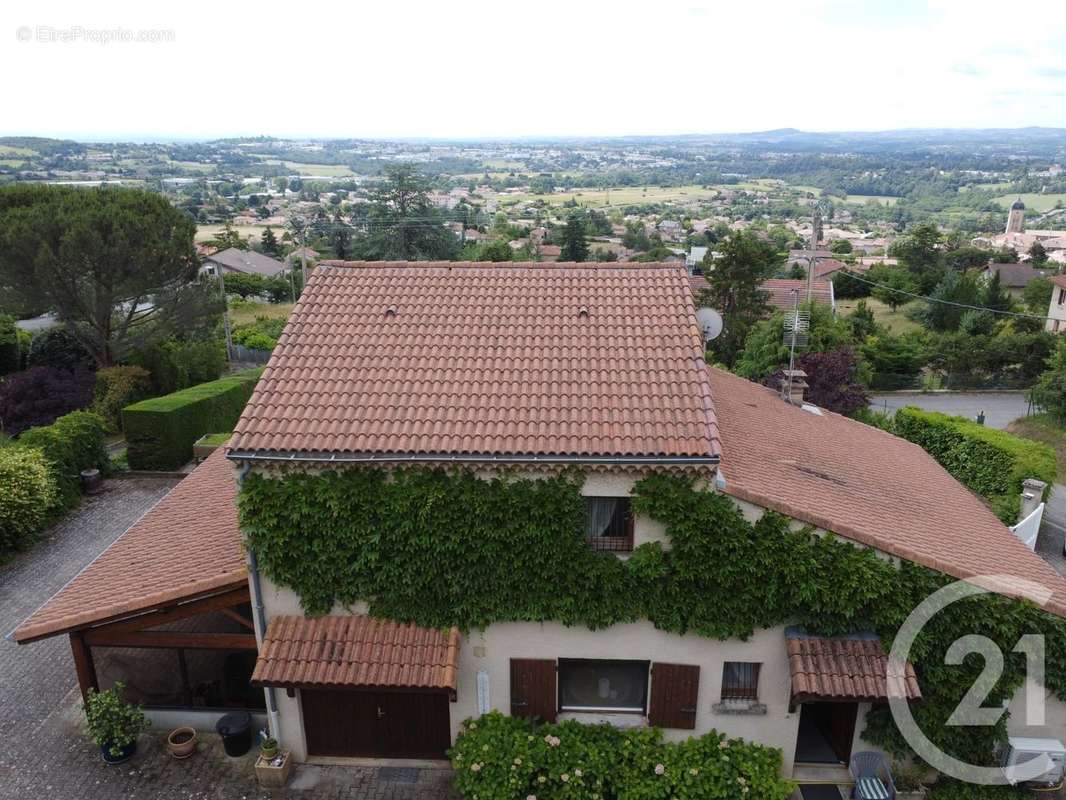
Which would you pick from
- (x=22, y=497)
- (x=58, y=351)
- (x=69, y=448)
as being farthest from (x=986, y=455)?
(x=58, y=351)

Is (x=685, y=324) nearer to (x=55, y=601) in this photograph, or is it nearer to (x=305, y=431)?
(x=305, y=431)

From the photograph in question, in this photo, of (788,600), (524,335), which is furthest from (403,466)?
(788,600)

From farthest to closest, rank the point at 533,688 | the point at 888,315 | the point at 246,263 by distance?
1. the point at 246,263
2. the point at 888,315
3. the point at 533,688

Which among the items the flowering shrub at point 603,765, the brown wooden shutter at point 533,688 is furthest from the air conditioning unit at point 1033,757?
the brown wooden shutter at point 533,688

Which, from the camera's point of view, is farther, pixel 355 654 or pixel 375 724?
pixel 375 724

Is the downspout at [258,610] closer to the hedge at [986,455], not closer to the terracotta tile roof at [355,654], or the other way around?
the terracotta tile roof at [355,654]

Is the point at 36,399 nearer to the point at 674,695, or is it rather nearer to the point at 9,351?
the point at 9,351

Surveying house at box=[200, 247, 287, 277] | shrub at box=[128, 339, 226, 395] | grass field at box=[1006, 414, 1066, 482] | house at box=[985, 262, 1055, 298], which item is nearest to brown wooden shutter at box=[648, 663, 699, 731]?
grass field at box=[1006, 414, 1066, 482]
